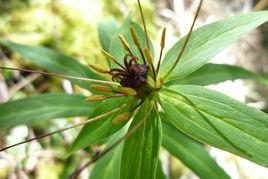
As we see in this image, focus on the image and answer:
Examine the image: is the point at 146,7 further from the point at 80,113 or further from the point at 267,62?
the point at 80,113

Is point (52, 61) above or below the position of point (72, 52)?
below

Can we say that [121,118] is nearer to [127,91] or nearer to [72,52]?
[127,91]

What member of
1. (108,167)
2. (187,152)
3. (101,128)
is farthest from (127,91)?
(187,152)

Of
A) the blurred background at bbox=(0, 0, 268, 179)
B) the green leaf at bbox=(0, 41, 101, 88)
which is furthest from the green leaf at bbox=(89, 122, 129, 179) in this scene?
the blurred background at bbox=(0, 0, 268, 179)

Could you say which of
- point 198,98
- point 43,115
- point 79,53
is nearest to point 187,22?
point 79,53

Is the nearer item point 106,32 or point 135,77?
point 135,77

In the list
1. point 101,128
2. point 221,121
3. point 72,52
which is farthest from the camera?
point 72,52
